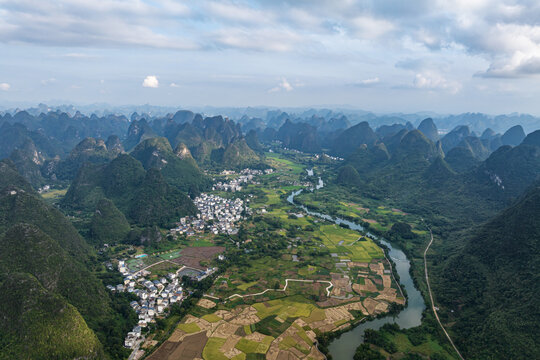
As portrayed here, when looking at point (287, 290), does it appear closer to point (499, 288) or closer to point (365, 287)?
point (365, 287)

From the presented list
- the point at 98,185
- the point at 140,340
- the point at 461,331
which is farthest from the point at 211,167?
the point at 461,331

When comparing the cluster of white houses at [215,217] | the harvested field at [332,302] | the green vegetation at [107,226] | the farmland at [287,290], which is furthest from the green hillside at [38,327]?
the cluster of white houses at [215,217]

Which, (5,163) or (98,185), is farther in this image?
(98,185)

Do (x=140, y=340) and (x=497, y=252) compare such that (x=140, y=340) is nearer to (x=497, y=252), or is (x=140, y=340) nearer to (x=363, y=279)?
(x=363, y=279)

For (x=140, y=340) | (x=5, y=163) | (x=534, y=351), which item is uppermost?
(x=5, y=163)

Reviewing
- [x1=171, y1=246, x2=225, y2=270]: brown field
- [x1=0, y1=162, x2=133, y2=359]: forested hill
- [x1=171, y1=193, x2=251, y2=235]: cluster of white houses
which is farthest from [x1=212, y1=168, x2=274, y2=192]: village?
[x1=0, y1=162, x2=133, y2=359]: forested hill

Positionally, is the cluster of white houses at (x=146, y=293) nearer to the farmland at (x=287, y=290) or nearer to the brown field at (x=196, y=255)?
the farmland at (x=287, y=290)

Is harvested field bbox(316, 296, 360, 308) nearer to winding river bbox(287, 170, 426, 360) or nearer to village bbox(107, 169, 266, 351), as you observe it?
winding river bbox(287, 170, 426, 360)

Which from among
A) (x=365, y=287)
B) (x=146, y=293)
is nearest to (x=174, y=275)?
(x=146, y=293)
